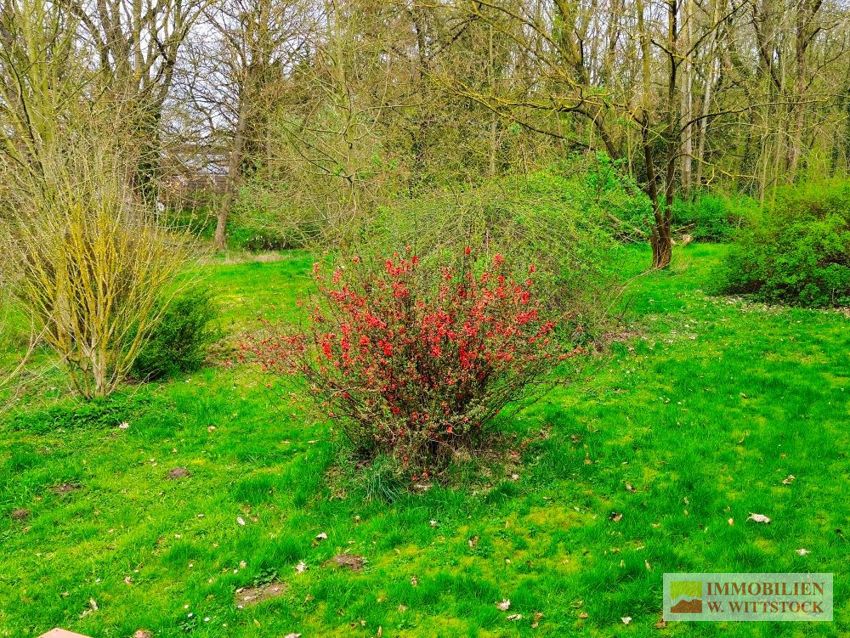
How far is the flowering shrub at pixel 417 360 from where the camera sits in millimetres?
4871

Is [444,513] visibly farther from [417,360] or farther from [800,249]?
[800,249]

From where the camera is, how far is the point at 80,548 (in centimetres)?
462

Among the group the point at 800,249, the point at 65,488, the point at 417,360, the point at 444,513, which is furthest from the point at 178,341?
the point at 800,249

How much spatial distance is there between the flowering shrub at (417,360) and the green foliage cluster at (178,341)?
3.80m

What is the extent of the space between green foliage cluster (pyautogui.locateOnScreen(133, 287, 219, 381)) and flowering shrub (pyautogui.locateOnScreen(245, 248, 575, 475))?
380cm

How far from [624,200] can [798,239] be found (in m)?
2.80

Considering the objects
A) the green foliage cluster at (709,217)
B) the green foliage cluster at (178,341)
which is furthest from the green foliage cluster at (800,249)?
the green foliage cluster at (178,341)

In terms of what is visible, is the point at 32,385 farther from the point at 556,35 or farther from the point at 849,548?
the point at 556,35

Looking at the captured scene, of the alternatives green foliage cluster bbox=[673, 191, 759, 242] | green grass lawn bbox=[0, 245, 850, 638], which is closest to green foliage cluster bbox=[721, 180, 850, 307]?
green grass lawn bbox=[0, 245, 850, 638]

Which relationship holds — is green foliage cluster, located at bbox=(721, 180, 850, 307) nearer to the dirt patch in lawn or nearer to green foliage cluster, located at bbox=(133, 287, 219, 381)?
green foliage cluster, located at bbox=(133, 287, 219, 381)

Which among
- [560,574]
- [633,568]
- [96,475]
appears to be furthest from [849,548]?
[96,475]

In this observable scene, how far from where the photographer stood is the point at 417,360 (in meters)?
4.94

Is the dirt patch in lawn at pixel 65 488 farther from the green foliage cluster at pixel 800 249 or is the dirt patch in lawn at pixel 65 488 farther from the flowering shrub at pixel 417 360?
the green foliage cluster at pixel 800 249

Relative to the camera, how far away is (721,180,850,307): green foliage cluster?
9297 mm
